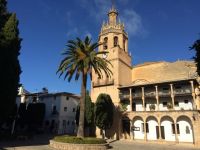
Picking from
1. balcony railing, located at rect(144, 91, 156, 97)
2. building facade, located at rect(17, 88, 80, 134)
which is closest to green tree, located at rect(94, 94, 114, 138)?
balcony railing, located at rect(144, 91, 156, 97)

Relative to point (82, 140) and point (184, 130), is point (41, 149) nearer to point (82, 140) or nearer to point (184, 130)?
point (82, 140)

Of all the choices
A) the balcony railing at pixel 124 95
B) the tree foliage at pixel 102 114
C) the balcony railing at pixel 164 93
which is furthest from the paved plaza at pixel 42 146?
the balcony railing at pixel 124 95

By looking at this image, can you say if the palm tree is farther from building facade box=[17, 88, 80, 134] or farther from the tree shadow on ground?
building facade box=[17, 88, 80, 134]

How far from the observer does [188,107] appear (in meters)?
40.0

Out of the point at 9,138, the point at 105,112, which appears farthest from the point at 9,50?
the point at 105,112

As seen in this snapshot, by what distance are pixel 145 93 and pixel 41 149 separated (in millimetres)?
25173

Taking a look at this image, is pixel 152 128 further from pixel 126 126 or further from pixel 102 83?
pixel 102 83

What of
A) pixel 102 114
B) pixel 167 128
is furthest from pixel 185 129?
pixel 102 114

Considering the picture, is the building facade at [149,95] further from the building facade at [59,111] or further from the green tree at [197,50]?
the green tree at [197,50]

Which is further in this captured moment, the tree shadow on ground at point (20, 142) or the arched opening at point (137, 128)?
the arched opening at point (137, 128)

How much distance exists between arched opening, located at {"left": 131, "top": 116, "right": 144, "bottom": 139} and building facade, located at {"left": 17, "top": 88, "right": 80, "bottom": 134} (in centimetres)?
1881

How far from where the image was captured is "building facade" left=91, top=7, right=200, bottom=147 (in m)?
38.9

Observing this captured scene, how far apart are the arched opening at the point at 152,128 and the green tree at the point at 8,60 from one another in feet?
80.5

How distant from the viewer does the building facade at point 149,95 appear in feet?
128
